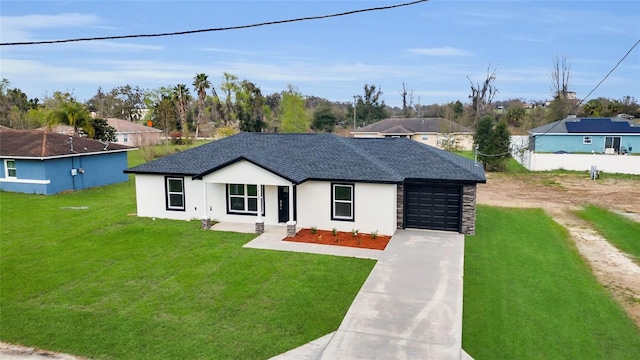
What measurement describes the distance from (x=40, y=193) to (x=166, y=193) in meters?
10.9

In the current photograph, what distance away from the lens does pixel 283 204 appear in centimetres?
1703

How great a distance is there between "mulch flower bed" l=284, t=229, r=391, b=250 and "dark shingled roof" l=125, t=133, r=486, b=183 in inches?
78.3

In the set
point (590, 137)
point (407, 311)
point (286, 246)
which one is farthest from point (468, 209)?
point (590, 137)

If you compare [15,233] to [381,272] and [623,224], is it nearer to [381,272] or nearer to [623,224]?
[381,272]

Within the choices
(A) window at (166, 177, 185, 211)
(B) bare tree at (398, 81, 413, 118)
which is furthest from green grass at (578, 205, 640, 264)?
(B) bare tree at (398, 81, 413, 118)

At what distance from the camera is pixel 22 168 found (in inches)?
967

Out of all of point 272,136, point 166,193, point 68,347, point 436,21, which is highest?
point 436,21

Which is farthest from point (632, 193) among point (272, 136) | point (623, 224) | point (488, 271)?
point (272, 136)

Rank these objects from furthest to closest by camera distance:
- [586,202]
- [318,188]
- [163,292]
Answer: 1. [586,202]
2. [318,188]
3. [163,292]

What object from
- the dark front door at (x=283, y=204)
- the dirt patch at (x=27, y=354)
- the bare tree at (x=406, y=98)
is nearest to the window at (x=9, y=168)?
the dark front door at (x=283, y=204)

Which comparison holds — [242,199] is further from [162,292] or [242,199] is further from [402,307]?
[402,307]

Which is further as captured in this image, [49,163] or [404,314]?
[49,163]

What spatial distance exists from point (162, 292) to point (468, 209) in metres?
10.7

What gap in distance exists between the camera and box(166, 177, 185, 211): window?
18.2 metres
